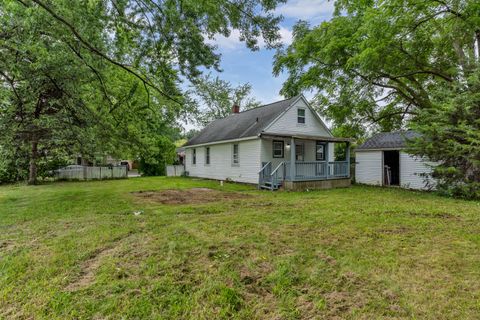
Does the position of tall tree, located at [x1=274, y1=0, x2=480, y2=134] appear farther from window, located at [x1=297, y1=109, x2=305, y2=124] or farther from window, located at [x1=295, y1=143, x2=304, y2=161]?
window, located at [x1=295, y1=143, x2=304, y2=161]

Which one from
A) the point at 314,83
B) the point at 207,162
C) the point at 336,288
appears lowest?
the point at 336,288

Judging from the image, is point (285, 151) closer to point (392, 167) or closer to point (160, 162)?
point (392, 167)

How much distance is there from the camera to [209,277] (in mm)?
3045

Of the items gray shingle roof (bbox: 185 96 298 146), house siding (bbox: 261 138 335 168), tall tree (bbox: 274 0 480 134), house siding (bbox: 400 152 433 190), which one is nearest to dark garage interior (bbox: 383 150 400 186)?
house siding (bbox: 400 152 433 190)

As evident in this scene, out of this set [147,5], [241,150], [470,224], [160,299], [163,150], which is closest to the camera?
[160,299]

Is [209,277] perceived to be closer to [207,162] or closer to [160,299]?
[160,299]

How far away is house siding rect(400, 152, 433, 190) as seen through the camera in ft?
41.9

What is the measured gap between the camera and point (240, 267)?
3.33 meters

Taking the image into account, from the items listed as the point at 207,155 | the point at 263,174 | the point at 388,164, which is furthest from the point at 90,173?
the point at 388,164

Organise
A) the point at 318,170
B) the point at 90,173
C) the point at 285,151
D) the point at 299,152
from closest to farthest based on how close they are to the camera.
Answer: the point at 318,170, the point at 285,151, the point at 299,152, the point at 90,173

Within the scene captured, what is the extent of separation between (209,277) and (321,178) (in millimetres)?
10550

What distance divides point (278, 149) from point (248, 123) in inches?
114

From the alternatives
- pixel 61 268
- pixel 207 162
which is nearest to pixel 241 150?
pixel 207 162

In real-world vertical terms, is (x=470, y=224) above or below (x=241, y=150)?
below
